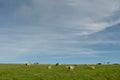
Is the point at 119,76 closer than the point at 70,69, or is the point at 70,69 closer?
the point at 119,76

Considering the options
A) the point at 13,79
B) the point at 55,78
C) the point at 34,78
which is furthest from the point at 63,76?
the point at 13,79

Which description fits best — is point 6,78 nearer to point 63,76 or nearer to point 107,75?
point 63,76

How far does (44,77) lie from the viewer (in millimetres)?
44312

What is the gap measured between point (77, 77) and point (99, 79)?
354 centimetres

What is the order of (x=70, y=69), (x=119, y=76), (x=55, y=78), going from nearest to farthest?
(x=55, y=78), (x=119, y=76), (x=70, y=69)

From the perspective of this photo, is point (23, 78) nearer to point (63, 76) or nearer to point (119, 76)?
point (63, 76)

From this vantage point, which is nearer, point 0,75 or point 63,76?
point 63,76

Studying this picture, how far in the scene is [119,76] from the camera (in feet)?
154

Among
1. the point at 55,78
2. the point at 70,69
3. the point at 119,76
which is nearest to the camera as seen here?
the point at 55,78

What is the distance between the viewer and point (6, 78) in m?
44.2

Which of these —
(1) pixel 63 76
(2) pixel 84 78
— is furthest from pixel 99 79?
(1) pixel 63 76

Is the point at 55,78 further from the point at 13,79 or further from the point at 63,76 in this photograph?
the point at 13,79

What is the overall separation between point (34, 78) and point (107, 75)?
12607mm

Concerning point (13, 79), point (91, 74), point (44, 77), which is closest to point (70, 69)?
point (91, 74)
